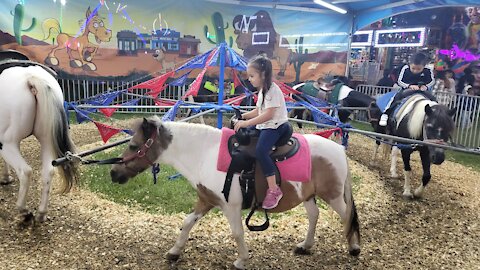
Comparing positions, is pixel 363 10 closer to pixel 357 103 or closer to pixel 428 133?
pixel 357 103

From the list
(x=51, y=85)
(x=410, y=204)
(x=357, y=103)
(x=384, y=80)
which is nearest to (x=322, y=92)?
(x=357, y=103)

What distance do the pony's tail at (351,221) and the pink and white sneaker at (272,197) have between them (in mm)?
717

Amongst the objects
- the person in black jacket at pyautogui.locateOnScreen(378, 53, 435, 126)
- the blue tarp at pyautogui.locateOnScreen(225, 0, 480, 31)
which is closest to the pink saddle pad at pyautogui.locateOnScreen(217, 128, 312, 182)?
the person in black jacket at pyautogui.locateOnScreen(378, 53, 435, 126)

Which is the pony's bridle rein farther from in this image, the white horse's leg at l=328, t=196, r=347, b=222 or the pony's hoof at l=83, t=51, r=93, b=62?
the pony's hoof at l=83, t=51, r=93, b=62

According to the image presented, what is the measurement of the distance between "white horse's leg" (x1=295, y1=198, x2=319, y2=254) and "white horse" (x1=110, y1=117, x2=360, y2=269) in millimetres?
216

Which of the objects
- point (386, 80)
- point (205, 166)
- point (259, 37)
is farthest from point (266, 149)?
point (386, 80)

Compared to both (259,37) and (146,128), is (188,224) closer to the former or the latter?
(146,128)

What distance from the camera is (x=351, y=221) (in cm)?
321

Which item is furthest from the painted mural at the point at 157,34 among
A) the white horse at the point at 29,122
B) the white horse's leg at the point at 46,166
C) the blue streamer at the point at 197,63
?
the white horse's leg at the point at 46,166

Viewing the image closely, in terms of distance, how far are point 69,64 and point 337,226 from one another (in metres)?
8.61

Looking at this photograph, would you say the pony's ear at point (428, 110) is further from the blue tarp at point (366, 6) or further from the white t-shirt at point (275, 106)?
the blue tarp at point (366, 6)

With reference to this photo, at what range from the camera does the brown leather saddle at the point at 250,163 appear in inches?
108

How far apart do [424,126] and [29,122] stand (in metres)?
4.53

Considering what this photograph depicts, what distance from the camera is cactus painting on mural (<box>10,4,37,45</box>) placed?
29.5 ft
